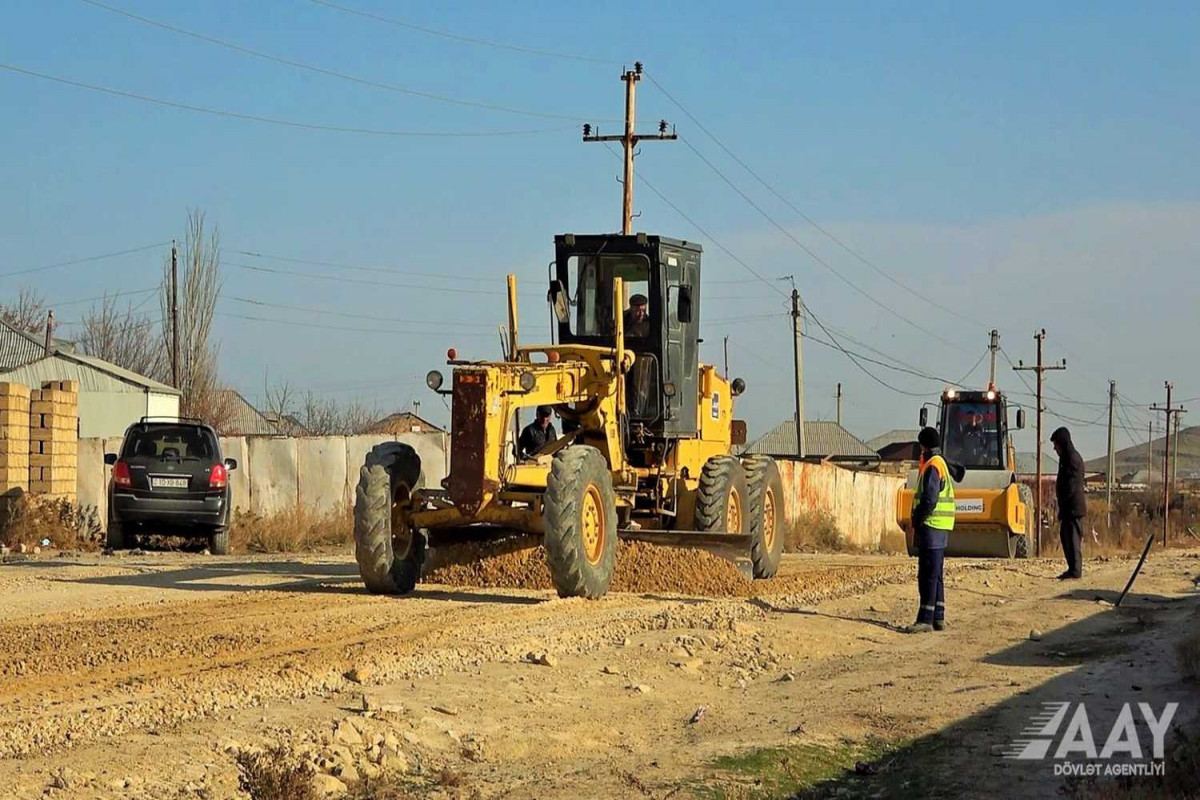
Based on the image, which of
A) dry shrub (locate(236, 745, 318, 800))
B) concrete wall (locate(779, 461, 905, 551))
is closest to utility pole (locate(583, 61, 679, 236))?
concrete wall (locate(779, 461, 905, 551))

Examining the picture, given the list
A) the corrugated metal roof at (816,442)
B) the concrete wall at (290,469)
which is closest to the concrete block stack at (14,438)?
the concrete wall at (290,469)

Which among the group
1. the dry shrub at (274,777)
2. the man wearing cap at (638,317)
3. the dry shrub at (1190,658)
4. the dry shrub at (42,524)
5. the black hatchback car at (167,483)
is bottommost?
the dry shrub at (274,777)

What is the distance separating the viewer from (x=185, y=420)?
23.2 meters

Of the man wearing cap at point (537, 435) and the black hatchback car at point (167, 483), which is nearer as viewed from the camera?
the man wearing cap at point (537, 435)

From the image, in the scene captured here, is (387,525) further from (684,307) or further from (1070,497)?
(1070,497)

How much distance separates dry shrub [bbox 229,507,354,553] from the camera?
2620 centimetres

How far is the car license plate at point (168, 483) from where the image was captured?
72.7 feet

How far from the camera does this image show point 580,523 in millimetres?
14078

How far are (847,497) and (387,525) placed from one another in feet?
92.9

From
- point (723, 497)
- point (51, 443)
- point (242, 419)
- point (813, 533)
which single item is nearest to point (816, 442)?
point (242, 419)

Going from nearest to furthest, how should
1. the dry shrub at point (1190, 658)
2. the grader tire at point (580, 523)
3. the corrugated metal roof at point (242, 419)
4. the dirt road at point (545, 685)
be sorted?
the dirt road at point (545, 685) < the dry shrub at point (1190, 658) < the grader tire at point (580, 523) < the corrugated metal roof at point (242, 419)

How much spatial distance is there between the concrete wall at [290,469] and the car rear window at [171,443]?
225 inches

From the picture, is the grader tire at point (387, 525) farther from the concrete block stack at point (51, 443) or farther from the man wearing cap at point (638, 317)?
the concrete block stack at point (51, 443)

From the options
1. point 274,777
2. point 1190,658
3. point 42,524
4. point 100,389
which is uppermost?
point 100,389
